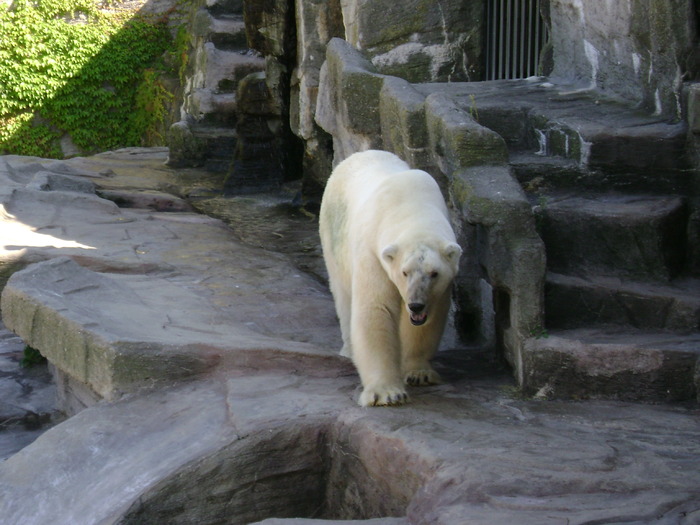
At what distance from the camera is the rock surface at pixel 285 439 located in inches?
130

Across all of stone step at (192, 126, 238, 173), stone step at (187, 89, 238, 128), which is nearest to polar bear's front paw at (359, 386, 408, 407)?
stone step at (192, 126, 238, 173)

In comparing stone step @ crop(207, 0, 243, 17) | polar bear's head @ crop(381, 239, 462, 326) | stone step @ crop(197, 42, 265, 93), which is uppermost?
stone step @ crop(207, 0, 243, 17)

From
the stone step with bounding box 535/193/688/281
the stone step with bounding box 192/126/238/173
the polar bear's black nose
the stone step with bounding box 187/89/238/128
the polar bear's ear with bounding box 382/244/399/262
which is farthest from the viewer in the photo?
the stone step with bounding box 187/89/238/128

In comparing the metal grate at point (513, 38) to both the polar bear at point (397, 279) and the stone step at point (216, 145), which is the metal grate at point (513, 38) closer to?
the polar bear at point (397, 279)

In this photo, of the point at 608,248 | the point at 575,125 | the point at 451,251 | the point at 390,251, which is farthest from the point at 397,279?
the point at 575,125

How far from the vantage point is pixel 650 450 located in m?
3.57

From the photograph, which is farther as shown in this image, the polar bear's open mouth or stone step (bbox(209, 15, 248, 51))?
stone step (bbox(209, 15, 248, 51))

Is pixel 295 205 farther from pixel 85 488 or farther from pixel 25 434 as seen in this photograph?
pixel 85 488

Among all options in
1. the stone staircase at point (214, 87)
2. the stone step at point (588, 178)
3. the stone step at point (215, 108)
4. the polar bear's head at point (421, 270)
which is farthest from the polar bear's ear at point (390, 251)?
the stone step at point (215, 108)

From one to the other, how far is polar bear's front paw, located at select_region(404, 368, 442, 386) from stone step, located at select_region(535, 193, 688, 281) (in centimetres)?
89

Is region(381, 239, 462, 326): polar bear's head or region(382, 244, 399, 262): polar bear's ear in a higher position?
region(382, 244, 399, 262): polar bear's ear

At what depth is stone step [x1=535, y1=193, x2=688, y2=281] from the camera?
15.6 feet

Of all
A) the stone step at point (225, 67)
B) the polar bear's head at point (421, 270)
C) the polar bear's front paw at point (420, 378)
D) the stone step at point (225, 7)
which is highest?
the stone step at point (225, 7)

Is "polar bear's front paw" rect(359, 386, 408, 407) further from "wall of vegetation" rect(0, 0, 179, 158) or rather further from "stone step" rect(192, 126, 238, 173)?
"wall of vegetation" rect(0, 0, 179, 158)
